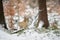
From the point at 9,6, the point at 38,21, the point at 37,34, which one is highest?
the point at 9,6

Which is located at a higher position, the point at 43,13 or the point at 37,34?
the point at 43,13

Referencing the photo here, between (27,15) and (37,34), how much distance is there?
0.32m

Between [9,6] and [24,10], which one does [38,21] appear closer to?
[24,10]

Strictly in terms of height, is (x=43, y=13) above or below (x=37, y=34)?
above

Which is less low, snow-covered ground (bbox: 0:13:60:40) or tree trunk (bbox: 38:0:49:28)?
tree trunk (bbox: 38:0:49:28)

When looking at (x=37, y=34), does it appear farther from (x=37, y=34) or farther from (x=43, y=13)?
(x=43, y=13)

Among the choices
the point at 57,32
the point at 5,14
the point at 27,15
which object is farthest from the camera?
the point at 5,14

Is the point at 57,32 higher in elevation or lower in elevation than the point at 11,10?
lower

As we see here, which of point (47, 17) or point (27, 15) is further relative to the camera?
point (27, 15)

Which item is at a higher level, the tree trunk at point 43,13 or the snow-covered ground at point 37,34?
the tree trunk at point 43,13

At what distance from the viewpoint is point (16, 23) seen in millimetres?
2020

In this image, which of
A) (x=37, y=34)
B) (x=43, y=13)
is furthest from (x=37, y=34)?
(x=43, y=13)

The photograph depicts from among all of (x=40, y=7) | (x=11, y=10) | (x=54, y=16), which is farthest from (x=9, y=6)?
(x=54, y=16)

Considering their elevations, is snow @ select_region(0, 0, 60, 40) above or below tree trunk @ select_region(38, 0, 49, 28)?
below
